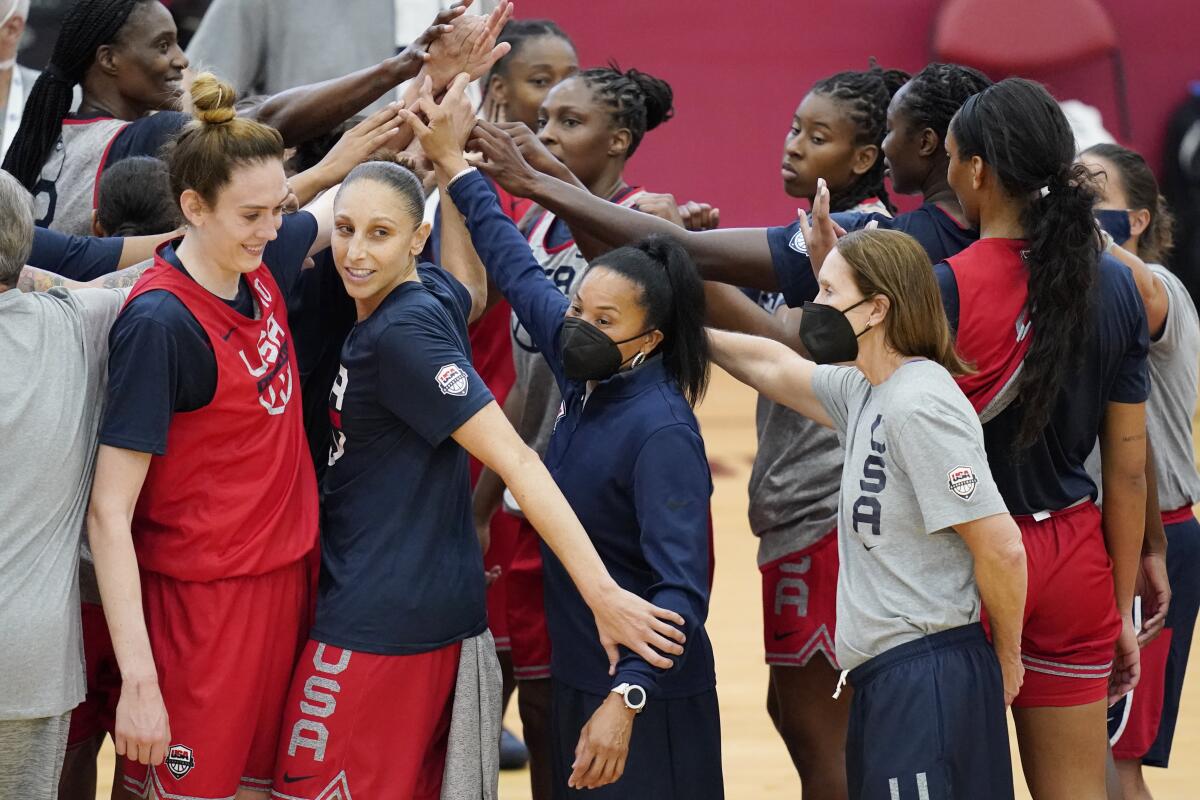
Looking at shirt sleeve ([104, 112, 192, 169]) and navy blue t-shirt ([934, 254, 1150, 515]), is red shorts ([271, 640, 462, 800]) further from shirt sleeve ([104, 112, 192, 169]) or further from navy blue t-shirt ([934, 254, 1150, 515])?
shirt sleeve ([104, 112, 192, 169])

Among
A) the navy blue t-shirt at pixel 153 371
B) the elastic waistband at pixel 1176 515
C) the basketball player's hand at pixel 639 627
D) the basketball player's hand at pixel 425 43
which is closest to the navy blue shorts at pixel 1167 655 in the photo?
the elastic waistband at pixel 1176 515

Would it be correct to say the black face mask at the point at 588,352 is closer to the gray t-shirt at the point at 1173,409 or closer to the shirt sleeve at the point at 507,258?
the shirt sleeve at the point at 507,258

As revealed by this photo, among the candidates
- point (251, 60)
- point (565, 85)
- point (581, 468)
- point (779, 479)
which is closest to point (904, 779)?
point (581, 468)

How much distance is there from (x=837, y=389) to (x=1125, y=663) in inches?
35.6

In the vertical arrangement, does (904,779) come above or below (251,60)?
below

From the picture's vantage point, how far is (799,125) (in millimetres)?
3727

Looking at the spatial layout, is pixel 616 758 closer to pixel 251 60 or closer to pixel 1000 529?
pixel 1000 529

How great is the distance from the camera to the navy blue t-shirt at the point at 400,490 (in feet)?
8.68

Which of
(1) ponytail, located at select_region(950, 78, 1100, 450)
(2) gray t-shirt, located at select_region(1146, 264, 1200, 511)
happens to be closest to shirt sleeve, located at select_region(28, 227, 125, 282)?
(1) ponytail, located at select_region(950, 78, 1100, 450)

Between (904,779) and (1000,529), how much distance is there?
0.46 meters

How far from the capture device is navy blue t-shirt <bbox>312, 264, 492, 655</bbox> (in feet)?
8.68

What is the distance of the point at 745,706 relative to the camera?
16.1 ft

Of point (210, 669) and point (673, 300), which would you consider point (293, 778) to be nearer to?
point (210, 669)

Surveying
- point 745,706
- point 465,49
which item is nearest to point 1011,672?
point 465,49
